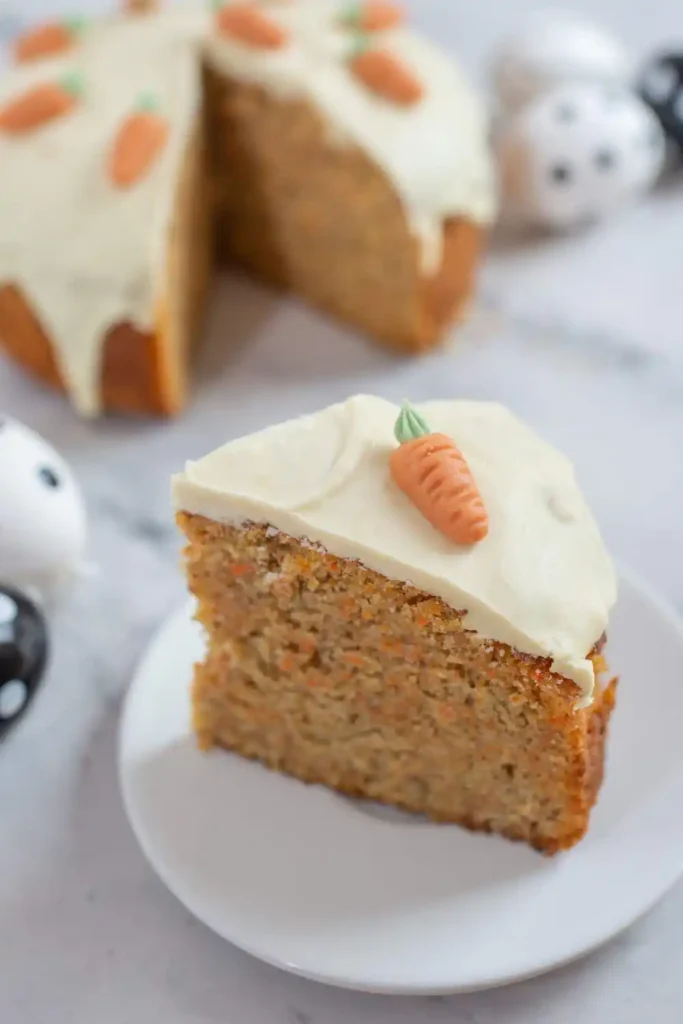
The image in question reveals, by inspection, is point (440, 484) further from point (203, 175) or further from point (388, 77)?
point (203, 175)

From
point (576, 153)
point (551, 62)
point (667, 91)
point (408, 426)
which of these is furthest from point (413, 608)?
point (667, 91)

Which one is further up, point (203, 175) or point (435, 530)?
point (435, 530)

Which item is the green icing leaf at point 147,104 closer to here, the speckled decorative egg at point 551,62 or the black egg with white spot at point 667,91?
the speckled decorative egg at point 551,62

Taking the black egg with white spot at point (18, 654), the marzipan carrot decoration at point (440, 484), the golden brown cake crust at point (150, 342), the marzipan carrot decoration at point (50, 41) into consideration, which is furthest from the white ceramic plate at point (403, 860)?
the marzipan carrot decoration at point (50, 41)

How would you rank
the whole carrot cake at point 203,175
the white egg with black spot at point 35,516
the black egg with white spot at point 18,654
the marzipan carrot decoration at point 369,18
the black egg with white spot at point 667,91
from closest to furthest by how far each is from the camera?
the black egg with white spot at point 18,654
the white egg with black spot at point 35,516
the whole carrot cake at point 203,175
the marzipan carrot decoration at point 369,18
the black egg with white spot at point 667,91

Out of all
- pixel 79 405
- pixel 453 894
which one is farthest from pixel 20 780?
pixel 79 405

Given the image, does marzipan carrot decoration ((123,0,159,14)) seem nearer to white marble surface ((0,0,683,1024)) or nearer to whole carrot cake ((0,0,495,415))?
whole carrot cake ((0,0,495,415))

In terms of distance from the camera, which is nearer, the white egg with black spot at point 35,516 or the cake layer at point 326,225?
the white egg with black spot at point 35,516

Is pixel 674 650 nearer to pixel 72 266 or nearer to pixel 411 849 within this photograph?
pixel 411 849
